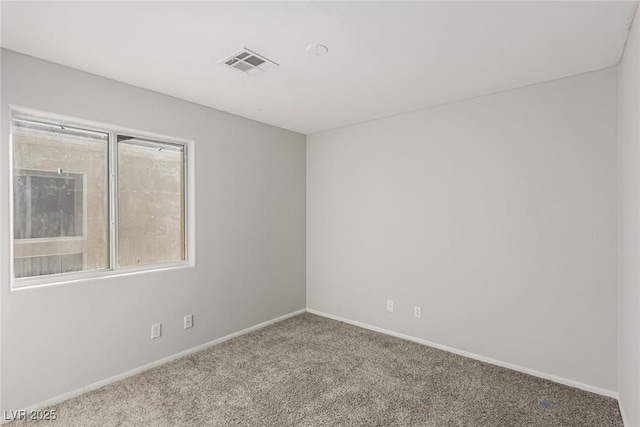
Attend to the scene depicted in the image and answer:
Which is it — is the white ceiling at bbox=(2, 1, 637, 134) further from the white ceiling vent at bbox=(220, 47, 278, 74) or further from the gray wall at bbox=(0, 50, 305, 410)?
the gray wall at bbox=(0, 50, 305, 410)

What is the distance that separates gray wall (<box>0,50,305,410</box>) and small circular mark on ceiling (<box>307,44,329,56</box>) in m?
1.61

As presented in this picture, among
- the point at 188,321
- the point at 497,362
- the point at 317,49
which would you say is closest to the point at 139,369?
the point at 188,321

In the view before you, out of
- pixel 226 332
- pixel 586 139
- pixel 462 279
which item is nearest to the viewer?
pixel 586 139

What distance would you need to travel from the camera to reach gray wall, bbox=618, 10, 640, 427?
1.78 meters

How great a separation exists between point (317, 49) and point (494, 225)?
220cm

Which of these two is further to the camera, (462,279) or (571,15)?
(462,279)

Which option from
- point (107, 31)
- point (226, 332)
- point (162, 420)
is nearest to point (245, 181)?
point (226, 332)

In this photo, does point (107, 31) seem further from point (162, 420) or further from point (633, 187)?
point (633, 187)

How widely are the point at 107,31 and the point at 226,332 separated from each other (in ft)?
9.60

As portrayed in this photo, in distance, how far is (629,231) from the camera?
2002mm

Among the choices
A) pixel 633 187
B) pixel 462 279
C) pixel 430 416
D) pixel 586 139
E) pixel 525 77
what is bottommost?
pixel 430 416

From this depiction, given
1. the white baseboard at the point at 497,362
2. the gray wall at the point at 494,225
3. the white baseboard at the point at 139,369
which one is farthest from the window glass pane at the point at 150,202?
the white baseboard at the point at 497,362

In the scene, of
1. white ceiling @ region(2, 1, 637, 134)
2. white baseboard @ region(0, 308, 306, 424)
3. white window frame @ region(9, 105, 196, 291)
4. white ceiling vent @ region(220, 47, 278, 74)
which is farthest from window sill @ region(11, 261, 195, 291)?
white ceiling vent @ region(220, 47, 278, 74)

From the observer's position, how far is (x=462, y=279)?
10.5 ft
